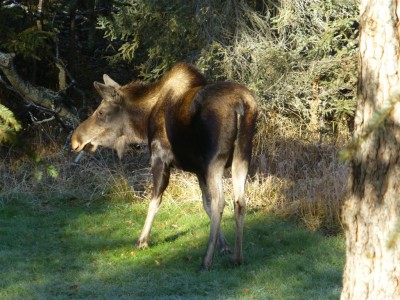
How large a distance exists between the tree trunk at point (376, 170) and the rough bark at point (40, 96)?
11027 millimetres

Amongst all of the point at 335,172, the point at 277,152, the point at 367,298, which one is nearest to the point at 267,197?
the point at 335,172

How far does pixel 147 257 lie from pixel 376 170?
6088mm

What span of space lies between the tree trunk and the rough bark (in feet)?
36.2

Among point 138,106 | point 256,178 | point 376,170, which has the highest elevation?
point 376,170

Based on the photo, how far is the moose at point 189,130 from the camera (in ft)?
30.3

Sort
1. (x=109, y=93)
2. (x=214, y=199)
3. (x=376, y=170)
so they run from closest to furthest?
(x=376, y=170) < (x=214, y=199) < (x=109, y=93)

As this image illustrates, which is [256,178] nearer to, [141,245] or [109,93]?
[109,93]

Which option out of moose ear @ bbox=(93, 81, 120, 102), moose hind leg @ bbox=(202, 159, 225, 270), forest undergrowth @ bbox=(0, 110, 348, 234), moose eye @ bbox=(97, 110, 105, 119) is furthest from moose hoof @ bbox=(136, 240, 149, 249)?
moose ear @ bbox=(93, 81, 120, 102)

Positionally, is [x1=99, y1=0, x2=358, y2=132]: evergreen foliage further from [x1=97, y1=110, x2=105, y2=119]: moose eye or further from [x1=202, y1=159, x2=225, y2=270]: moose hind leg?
[x1=202, y1=159, x2=225, y2=270]: moose hind leg

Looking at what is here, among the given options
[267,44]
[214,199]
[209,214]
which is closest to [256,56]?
[267,44]

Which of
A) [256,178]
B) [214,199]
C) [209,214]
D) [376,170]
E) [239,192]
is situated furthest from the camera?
[256,178]

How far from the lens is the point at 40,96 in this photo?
51.1 feet

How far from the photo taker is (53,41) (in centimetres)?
1689

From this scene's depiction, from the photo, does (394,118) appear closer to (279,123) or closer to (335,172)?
(335,172)
